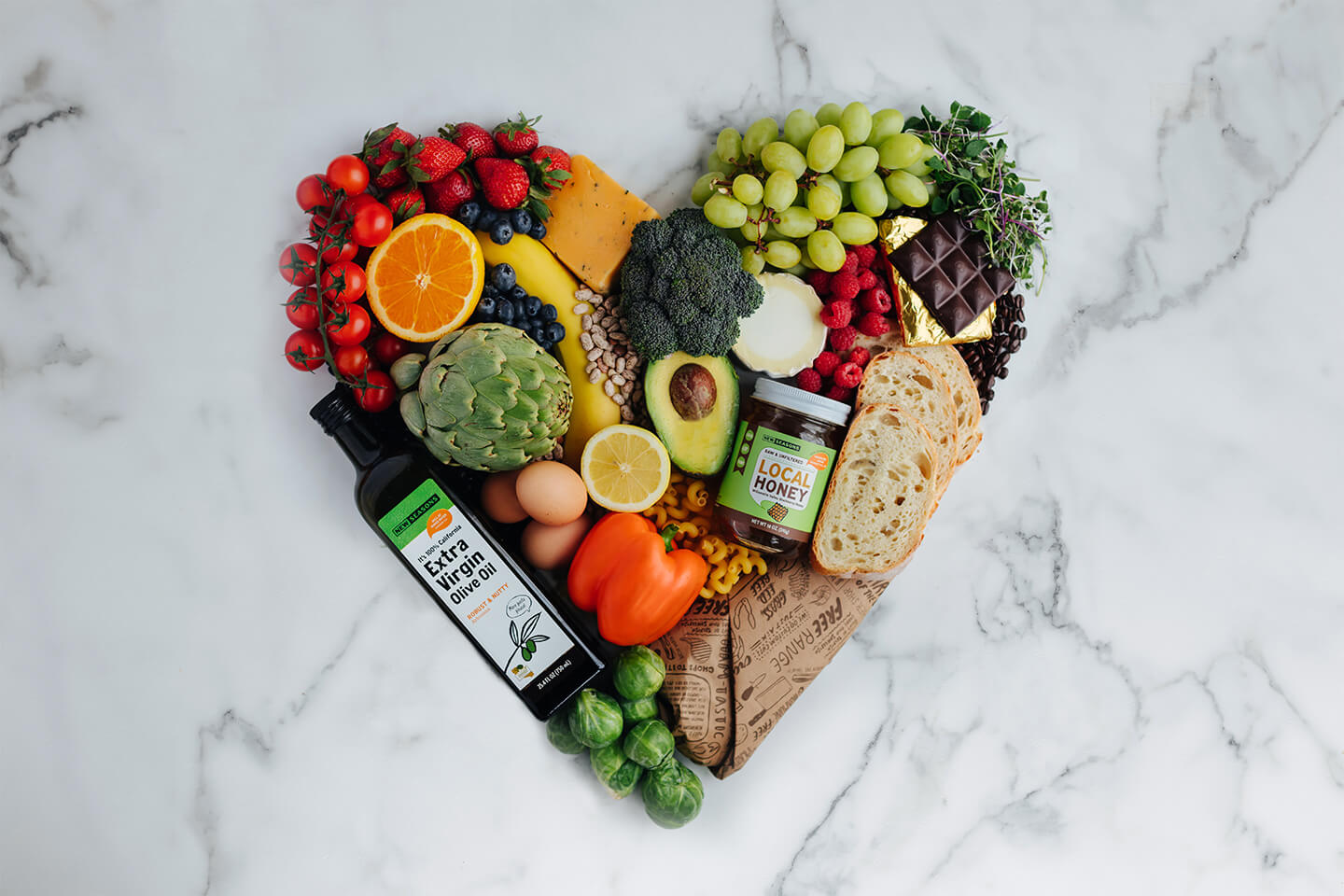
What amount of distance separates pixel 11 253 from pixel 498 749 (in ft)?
4.95

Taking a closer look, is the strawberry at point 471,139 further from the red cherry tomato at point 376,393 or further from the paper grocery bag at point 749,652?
the paper grocery bag at point 749,652

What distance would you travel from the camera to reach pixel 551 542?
67.2 inches

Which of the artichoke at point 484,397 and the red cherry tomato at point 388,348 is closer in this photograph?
the artichoke at point 484,397

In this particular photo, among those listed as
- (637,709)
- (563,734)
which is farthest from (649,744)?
(563,734)

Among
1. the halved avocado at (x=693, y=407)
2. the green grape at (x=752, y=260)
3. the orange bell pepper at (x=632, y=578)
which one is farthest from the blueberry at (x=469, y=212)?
the orange bell pepper at (x=632, y=578)

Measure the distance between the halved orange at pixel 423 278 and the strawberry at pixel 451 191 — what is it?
0.07 m

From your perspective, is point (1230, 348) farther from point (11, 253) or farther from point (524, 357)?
point (11, 253)

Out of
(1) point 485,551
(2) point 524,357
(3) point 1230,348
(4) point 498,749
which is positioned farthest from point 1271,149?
(4) point 498,749

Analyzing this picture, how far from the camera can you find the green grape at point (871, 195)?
1.75 meters

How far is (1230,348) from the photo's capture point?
6.85 feet

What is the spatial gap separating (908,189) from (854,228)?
151mm

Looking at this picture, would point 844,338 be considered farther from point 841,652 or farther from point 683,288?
point 841,652

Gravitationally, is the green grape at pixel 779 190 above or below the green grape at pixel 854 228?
above

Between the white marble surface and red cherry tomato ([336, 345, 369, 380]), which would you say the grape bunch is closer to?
the white marble surface
